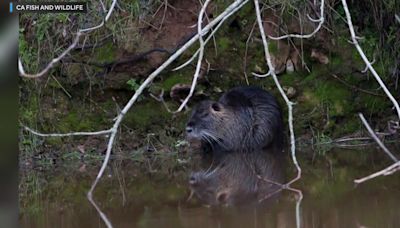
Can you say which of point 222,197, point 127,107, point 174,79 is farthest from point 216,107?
point 127,107

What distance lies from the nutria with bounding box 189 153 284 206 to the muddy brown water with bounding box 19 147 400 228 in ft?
0.29

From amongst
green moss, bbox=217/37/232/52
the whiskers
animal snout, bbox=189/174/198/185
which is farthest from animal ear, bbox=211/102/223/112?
animal snout, bbox=189/174/198/185

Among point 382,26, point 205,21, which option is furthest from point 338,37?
point 205,21

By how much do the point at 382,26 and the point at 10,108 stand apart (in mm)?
4319

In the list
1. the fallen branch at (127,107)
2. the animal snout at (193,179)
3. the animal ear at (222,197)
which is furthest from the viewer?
the animal snout at (193,179)

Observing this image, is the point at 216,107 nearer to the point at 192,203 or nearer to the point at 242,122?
the point at 242,122

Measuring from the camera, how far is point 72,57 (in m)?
5.43

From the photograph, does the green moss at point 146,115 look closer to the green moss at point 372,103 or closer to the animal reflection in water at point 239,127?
the animal reflection in water at point 239,127

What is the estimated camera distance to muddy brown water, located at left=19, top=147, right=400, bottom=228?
299 cm

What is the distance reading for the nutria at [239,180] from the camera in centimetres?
351

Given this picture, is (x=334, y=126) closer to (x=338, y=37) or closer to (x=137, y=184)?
(x=338, y=37)

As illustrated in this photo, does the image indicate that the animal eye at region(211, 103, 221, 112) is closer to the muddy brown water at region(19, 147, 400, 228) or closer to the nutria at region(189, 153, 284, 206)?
the nutria at region(189, 153, 284, 206)

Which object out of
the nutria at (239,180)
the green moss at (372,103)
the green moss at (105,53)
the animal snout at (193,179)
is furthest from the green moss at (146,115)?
the green moss at (372,103)

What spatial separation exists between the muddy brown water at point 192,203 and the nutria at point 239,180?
0.09 meters
